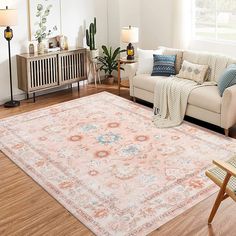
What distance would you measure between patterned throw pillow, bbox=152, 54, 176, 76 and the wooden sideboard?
132 centimetres

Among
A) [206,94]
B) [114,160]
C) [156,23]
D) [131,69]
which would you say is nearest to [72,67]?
[131,69]

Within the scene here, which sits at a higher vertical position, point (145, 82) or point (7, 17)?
point (7, 17)

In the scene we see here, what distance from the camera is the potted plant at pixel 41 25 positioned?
230 inches

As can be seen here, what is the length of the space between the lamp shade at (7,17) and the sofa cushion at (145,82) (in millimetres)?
1874

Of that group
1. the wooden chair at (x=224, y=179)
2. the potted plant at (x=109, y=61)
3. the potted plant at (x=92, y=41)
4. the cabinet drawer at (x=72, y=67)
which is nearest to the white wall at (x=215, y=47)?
the potted plant at (x=109, y=61)

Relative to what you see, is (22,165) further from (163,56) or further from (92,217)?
(163,56)

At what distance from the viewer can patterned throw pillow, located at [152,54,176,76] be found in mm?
5484

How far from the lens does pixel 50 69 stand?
588 centimetres

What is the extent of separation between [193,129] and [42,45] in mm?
2627

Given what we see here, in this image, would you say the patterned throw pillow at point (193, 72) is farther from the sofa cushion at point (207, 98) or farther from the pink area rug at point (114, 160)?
the pink area rug at point (114, 160)

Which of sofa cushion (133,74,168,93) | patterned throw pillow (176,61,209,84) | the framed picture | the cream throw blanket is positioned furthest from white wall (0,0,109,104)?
patterned throw pillow (176,61,209,84)

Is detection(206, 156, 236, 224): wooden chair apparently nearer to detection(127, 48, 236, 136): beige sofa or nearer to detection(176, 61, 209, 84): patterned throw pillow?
detection(127, 48, 236, 136): beige sofa

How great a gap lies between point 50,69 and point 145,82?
1.49m

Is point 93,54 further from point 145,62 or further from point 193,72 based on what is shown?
point 193,72
